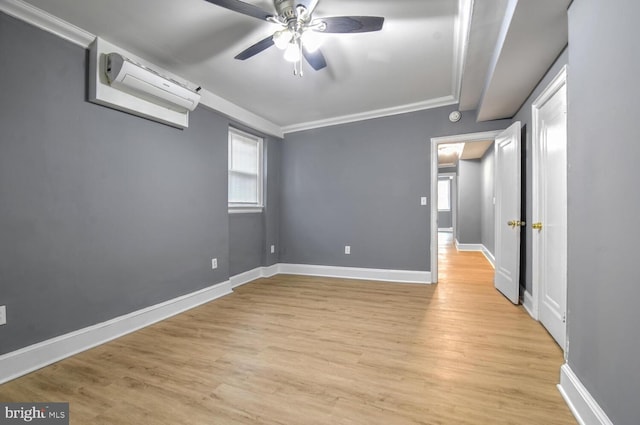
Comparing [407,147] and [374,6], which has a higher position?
[374,6]

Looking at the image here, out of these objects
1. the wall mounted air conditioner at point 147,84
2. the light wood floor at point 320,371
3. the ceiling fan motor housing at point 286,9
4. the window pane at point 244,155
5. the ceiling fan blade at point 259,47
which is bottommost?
the light wood floor at point 320,371

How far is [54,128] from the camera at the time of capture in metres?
2.04

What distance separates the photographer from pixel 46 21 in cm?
196

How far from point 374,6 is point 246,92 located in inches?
74.2

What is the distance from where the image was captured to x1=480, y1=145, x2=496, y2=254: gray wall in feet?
18.3

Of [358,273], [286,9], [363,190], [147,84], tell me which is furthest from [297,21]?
[358,273]

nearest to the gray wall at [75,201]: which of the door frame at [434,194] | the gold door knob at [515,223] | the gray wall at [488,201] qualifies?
the door frame at [434,194]

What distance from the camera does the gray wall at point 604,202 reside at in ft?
3.40

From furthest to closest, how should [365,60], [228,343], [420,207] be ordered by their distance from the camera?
[420,207]
[365,60]
[228,343]

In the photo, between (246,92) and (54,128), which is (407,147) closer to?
(246,92)

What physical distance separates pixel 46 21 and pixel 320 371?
3.01 metres

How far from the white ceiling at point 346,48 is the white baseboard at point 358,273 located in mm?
2305

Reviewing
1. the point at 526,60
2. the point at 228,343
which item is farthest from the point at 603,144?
the point at 228,343

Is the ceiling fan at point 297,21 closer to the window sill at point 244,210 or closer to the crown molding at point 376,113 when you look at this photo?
the crown molding at point 376,113
